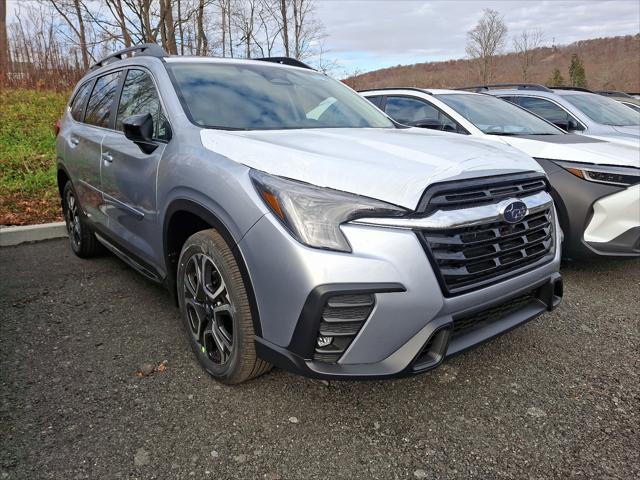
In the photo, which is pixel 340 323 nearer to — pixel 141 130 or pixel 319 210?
pixel 319 210

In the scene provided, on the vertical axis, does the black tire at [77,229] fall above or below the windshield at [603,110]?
below

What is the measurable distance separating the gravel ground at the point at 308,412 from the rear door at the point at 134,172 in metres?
0.62

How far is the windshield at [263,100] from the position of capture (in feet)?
9.05

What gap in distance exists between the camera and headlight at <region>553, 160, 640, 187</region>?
3.76 m

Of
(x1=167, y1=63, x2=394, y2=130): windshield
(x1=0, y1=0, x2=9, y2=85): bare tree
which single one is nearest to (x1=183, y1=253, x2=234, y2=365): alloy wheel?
(x1=167, y1=63, x2=394, y2=130): windshield

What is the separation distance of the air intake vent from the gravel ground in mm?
447

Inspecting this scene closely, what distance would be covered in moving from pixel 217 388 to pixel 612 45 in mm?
93692

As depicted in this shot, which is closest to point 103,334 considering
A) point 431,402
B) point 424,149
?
point 431,402

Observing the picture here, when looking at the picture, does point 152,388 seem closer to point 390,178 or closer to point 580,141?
point 390,178

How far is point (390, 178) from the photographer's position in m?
1.99

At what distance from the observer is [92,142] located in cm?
377

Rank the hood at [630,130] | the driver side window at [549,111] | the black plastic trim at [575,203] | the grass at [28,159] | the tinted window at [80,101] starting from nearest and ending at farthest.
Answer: the black plastic trim at [575,203] → the tinted window at [80,101] → the grass at [28,159] → the hood at [630,130] → the driver side window at [549,111]

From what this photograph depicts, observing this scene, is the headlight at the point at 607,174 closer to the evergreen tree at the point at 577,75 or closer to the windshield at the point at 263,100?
the windshield at the point at 263,100

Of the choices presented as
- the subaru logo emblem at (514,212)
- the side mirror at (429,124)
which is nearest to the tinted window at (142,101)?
the subaru logo emblem at (514,212)
